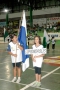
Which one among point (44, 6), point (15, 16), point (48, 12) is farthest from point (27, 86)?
point (44, 6)

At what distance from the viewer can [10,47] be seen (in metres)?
8.41

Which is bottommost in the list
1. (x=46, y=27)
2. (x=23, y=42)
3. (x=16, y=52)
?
(x=46, y=27)

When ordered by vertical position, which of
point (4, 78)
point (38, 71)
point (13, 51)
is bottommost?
point (4, 78)

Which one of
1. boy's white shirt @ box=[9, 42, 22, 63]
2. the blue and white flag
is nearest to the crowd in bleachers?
the blue and white flag

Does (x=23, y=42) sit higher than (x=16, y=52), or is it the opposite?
(x=23, y=42)

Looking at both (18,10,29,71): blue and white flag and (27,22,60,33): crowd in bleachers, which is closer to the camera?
(18,10,29,71): blue and white flag

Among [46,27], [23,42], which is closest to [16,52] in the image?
[23,42]

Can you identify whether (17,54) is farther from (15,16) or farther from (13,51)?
(15,16)

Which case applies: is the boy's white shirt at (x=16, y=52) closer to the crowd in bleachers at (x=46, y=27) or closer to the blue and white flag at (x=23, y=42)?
the blue and white flag at (x=23, y=42)

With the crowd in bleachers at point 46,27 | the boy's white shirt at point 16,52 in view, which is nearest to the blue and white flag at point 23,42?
the boy's white shirt at point 16,52

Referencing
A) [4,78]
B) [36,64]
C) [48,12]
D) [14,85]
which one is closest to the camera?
[36,64]

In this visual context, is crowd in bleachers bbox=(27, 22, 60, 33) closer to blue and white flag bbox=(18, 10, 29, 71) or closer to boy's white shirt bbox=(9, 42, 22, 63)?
blue and white flag bbox=(18, 10, 29, 71)

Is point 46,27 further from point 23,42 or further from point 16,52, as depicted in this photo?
point 16,52

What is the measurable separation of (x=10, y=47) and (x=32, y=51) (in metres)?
1.13
